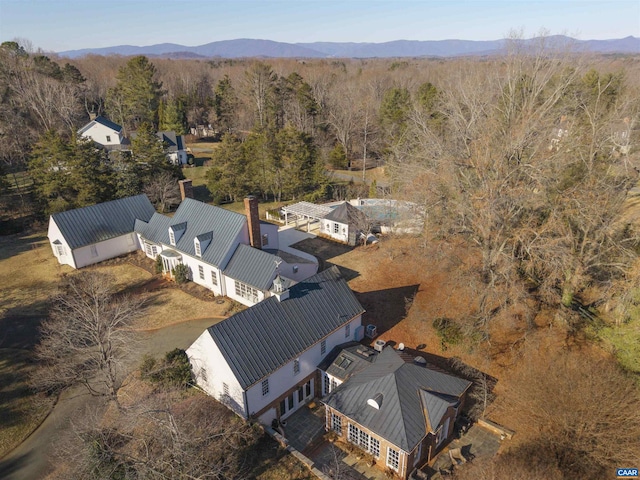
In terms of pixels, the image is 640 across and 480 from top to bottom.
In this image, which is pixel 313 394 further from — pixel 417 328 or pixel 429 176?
pixel 429 176

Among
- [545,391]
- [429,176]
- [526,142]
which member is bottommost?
[545,391]

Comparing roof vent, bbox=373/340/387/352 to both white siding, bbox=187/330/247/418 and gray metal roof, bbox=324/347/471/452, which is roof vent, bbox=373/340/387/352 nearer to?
gray metal roof, bbox=324/347/471/452

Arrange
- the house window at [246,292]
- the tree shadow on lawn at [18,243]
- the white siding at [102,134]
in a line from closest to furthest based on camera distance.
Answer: the house window at [246,292] < the tree shadow on lawn at [18,243] < the white siding at [102,134]

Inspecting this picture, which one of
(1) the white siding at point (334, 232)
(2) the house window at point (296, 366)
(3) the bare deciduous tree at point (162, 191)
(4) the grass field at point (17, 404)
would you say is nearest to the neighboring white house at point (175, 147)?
(3) the bare deciduous tree at point (162, 191)

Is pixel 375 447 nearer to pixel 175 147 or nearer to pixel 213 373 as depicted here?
pixel 213 373

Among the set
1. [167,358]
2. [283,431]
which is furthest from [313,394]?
[167,358]

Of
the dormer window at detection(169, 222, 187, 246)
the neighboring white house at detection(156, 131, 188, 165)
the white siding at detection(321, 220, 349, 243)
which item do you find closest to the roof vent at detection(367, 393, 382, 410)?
the dormer window at detection(169, 222, 187, 246)

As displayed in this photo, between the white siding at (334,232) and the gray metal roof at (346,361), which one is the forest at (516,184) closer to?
the white siding at (334,232)
